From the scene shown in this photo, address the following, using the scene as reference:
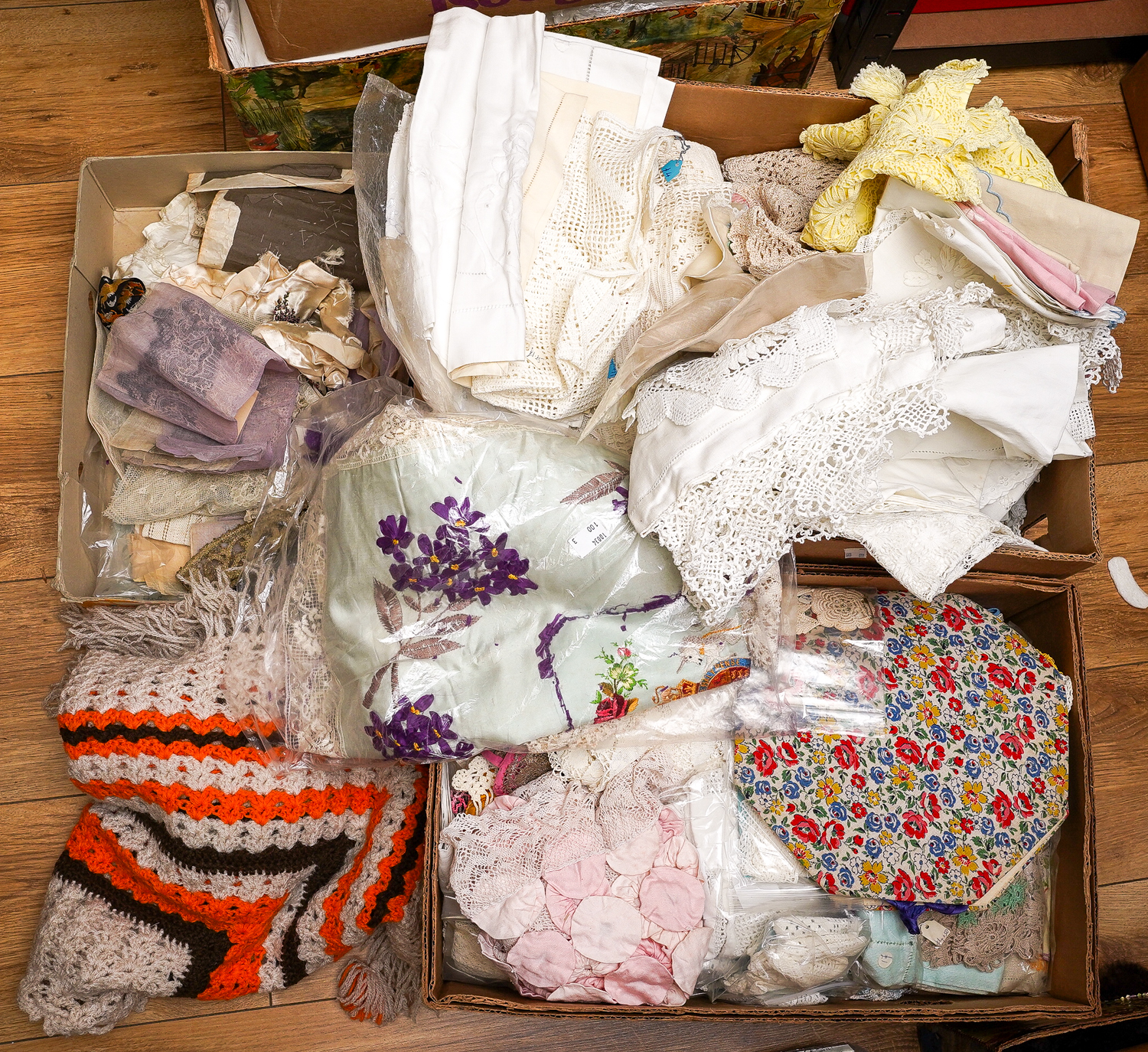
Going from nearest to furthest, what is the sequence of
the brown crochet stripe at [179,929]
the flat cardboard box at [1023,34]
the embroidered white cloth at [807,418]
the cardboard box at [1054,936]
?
the embroidered white cloth at [807,418] < the cardboard box at [1054,936] < the brown crochet stripe at [179,929] < the flat cardboard box at [1023,34]

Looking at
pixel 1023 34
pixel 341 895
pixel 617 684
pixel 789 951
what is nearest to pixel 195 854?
pixel 341 895

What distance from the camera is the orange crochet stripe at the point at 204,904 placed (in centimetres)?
89

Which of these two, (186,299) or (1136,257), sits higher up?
(1136,257)

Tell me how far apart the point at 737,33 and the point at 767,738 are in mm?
805

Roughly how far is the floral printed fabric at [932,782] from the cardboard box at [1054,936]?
2 cm

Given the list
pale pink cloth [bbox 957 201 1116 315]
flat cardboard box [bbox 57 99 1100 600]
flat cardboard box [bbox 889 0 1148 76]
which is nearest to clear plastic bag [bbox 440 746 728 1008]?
flat cardboard box [bbox 57 99 1100 600]

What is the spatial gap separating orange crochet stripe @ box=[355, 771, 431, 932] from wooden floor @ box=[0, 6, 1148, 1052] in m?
0.17

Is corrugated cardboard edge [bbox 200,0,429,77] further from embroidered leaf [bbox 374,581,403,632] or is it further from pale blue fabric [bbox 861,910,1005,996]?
pale blue fabric [bbox 861,910,1005,996]

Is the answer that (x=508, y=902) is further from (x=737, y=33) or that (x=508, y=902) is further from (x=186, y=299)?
(x=737, y=33)

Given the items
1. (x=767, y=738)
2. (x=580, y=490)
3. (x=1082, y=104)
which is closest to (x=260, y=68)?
(x=580, y=490)

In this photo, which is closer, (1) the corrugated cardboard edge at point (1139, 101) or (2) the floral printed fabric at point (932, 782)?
(2) the floral printed fabric at point (932, 782)

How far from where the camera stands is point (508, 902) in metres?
0.79

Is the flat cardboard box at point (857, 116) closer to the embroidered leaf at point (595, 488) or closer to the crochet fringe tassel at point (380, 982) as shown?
the embroidered leaf at point (595, 488)

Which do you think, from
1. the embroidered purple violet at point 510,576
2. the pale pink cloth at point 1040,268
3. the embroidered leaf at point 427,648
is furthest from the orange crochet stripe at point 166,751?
the pale pink cloth at point 1040,268
